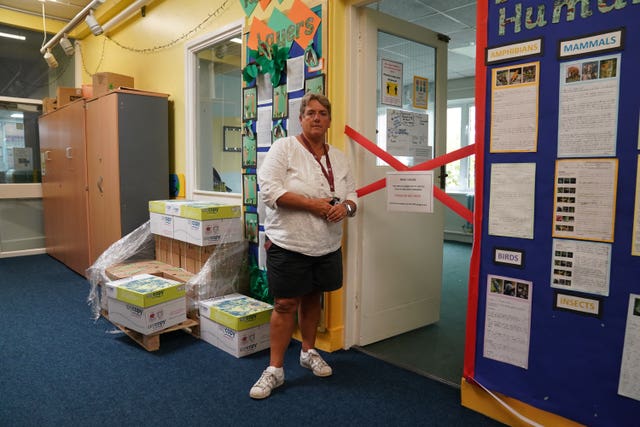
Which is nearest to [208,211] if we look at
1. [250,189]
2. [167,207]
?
[250,189]

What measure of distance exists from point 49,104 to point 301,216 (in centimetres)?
436

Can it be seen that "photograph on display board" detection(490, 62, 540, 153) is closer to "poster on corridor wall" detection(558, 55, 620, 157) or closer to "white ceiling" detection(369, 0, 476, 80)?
"poster on corridor wall" detection(558, 55, 620, 157)

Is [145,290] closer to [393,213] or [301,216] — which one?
[301,216]

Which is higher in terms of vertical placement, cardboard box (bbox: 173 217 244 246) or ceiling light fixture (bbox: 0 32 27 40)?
ceiling light fixture (bbox: 0 32 27 40)

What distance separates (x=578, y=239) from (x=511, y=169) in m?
0.35

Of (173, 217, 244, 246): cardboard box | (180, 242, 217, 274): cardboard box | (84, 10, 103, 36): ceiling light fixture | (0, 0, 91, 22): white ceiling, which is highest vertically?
(0, 0, 91, 22): white ceiling

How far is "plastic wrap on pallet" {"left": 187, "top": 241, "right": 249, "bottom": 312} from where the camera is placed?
280 cm

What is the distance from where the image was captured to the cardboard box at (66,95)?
15.0ft

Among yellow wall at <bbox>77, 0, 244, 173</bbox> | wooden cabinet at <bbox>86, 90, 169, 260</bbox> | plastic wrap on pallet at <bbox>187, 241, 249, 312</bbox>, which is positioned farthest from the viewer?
wooden cabinet at <bbox>86, 90, 169, 260</bbox>

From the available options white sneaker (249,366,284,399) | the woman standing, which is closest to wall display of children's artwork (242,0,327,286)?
the woman standing

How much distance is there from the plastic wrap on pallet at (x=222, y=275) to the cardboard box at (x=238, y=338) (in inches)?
8.7

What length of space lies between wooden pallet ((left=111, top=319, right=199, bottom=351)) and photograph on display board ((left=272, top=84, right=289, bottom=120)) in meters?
1.37

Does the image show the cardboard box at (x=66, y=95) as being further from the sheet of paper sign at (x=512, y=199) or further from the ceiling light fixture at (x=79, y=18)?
the sheet of paper sign at (x=512, y=199)

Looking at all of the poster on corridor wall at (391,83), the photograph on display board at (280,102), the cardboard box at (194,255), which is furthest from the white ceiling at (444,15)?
the cardboard box at (194,255)
